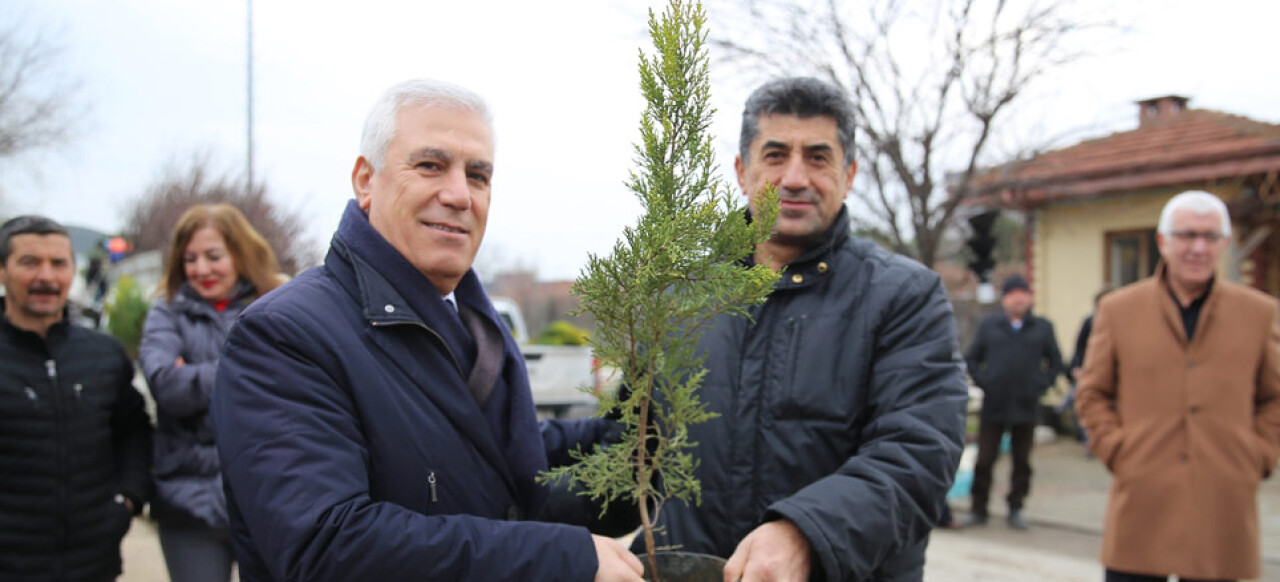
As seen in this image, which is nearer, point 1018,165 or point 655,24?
point 655,24

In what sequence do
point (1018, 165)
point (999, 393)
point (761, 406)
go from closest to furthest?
1. point (761, 406)
2. point (999, 393)
3. point (1018, 165)

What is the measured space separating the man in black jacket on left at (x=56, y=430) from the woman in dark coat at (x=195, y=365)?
14 cm

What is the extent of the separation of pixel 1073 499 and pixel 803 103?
7920 millimetres

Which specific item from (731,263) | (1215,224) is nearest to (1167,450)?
(1215,224)

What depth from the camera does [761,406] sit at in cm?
207

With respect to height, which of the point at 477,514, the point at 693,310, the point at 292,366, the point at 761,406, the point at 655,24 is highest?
the point at 655,24

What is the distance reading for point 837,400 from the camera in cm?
199

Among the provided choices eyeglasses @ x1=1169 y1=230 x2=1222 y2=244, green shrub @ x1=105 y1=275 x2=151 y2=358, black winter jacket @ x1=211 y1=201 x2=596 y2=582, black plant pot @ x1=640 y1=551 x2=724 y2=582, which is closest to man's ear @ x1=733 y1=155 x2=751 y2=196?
black winter jacket @ x1=211 y1=201 x2=596 y2=582

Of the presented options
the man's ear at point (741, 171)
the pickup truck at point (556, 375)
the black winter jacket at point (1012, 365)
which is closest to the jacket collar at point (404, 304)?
the man's ear at point (741, 171)

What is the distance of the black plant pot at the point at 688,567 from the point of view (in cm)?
159

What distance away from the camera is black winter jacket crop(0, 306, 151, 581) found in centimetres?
301

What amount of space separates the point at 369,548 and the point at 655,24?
999 millimetres

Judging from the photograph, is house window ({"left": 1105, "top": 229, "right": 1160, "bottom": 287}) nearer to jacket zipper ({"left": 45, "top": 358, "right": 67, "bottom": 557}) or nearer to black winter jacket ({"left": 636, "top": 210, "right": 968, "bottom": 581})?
black winter jacket ({"left": 636, "top": 210, "right": 968, "bottom": 581})

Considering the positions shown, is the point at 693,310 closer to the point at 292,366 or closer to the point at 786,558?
the point at 786,558
